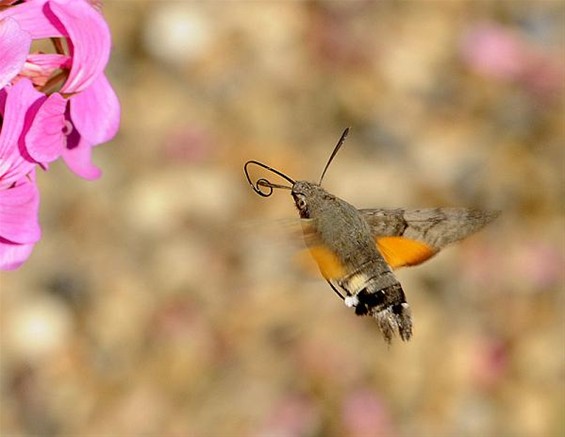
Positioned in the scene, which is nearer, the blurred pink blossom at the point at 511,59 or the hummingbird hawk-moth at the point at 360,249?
the hummingbird hawk-moth at the point at 360,249

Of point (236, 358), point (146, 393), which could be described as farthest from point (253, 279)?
point (146, 393)

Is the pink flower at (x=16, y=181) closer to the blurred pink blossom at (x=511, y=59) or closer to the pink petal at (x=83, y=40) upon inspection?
the pink petal at (x=83, y=40)

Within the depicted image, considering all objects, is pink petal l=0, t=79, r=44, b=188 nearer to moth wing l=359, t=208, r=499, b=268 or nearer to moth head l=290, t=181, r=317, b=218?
moth head l=290, t=181, r=317, b=218

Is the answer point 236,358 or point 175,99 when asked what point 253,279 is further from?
point 175,99

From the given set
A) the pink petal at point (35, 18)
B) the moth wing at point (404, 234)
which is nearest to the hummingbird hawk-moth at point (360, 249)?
the moth wing at point (404, 234)

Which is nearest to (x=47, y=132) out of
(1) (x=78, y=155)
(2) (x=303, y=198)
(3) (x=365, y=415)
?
(1) (x=78, y=155)

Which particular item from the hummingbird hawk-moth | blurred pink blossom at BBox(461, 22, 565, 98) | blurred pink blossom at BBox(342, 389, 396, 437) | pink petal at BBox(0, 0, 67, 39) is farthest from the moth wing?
blurred pink blossom at BBox(461, 22, 565, 98)
